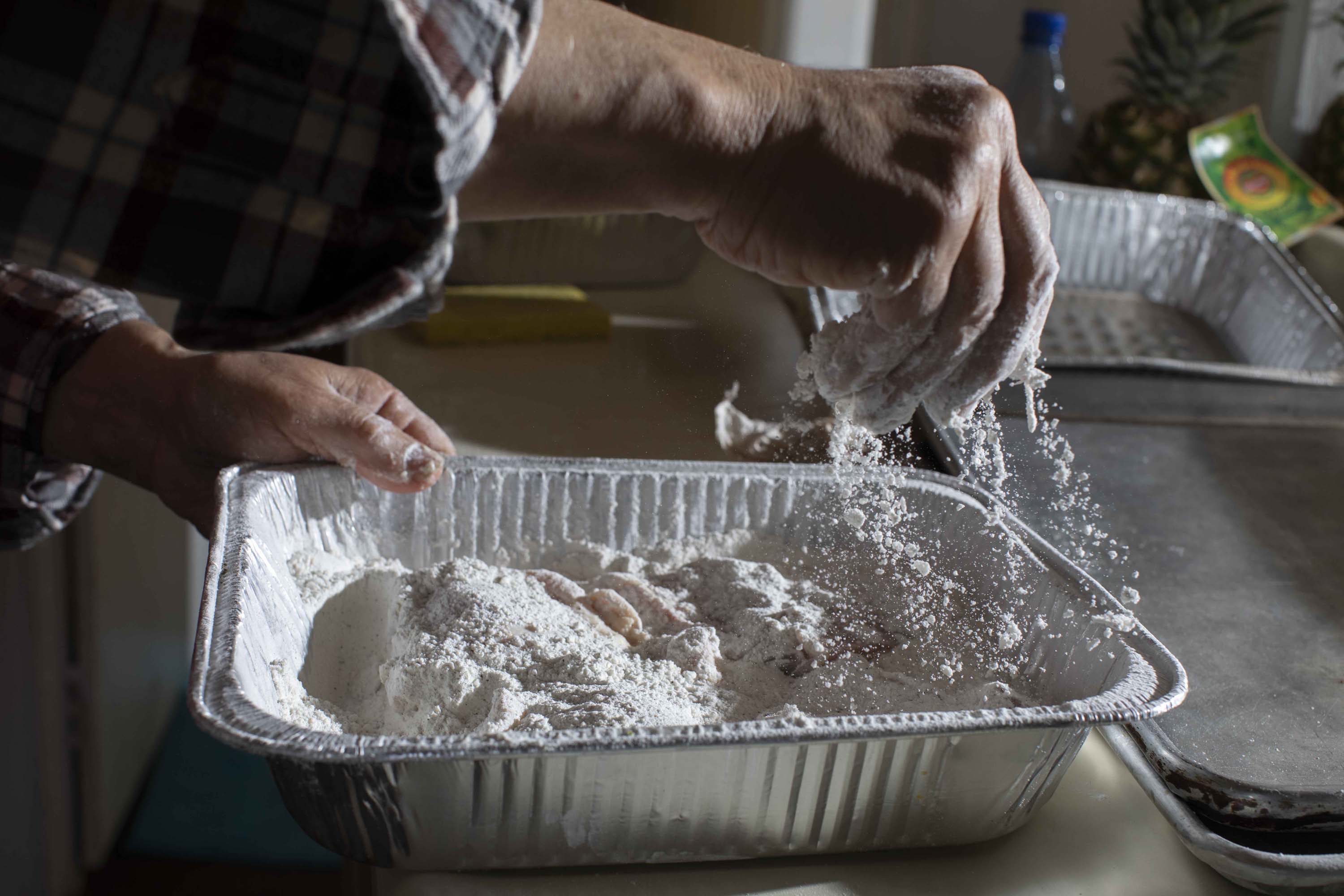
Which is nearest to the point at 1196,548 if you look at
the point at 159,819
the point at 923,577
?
the point at 923,577

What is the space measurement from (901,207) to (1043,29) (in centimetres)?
139

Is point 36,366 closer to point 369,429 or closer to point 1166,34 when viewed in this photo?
point 369,429

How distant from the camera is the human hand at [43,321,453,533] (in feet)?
2.39

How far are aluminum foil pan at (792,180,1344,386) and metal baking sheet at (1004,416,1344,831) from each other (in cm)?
25

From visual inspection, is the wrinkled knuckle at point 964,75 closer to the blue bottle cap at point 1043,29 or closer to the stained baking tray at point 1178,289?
the stained baking tray at point 1178,289

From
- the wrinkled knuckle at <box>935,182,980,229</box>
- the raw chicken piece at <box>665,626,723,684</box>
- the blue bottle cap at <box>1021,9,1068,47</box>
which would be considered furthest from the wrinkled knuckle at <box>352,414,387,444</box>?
the blue bottle cap at <box>1021,9,1068,47</box>

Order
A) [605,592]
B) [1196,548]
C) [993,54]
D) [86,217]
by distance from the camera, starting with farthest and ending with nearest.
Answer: [993,54]
[1196,548]
[605,592]
[86,217]

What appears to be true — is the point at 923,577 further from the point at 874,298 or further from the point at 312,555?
the point at 312,555

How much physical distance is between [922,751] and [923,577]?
25cm

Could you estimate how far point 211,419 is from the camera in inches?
29.7

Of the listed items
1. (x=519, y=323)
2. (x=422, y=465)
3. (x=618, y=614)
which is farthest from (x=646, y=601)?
(x=519, y=323)

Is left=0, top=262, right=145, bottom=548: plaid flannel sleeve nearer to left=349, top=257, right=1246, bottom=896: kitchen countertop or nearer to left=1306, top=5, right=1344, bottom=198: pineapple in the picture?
left=349, top=257, right=1246, bottom=896: kitchen countertop

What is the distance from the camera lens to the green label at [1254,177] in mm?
1545

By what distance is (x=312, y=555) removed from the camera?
70cm
